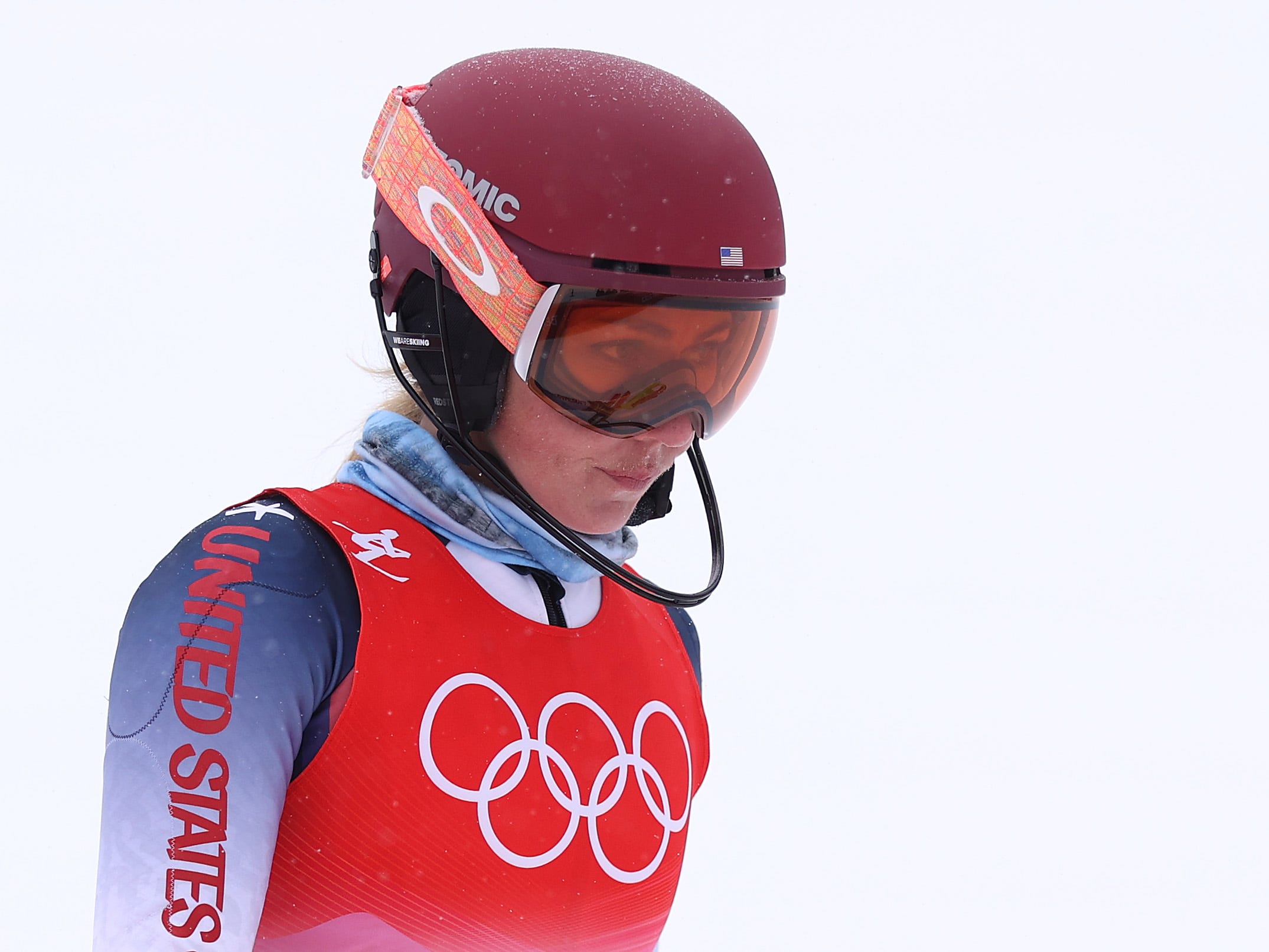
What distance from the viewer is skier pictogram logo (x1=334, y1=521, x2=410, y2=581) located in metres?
1.53

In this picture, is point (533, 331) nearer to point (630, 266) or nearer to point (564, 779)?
point (630, 266)

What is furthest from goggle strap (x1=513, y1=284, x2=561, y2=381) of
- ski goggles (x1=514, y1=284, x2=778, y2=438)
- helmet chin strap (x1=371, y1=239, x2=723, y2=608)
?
helmet chin strap (x1=371, y1=239, x2=723, y2=608)

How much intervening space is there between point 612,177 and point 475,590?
56 cm

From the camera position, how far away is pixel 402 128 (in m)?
1.72

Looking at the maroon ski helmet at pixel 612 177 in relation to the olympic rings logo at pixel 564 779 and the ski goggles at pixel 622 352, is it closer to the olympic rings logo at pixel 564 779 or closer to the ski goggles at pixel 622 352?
the ski goggles at pixel 622 352

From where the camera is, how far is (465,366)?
1635 millimetres

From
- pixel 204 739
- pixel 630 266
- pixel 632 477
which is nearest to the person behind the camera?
pixel 204 739

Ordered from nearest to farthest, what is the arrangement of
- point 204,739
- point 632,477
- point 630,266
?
point 204,739 → point 630,266 → point 632,477

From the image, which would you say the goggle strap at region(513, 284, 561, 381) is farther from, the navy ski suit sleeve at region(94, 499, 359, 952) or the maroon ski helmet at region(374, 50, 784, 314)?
the navy ski suit sleeve at region(94, 499, 359, 952)

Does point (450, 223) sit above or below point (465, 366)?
above

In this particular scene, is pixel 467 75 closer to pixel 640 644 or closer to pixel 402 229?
pixel 402 229

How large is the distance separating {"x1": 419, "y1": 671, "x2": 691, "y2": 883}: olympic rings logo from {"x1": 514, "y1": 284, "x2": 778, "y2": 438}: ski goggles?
0.38 m

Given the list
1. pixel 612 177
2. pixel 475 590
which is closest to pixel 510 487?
pixel 475 590

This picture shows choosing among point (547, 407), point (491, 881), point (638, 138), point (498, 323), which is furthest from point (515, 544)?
point (638, 138)
